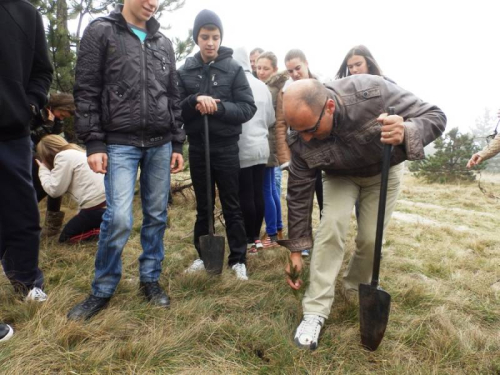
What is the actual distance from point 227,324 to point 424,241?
9.92 feet

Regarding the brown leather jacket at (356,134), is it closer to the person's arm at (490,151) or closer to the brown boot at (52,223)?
the person's arm at (490,151)

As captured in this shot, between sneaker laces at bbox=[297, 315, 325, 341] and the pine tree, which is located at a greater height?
sneaker laces at bbox=[297, 315, 325, 341]

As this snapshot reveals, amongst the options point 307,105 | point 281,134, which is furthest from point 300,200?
point 281,134

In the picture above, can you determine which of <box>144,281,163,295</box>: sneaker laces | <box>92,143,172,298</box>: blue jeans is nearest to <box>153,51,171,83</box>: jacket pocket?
<box>92,143,172,298</box>: blue jeans

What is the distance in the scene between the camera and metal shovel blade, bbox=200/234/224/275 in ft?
9.04

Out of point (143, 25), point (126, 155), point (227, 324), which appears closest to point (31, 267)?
point (126, 155)

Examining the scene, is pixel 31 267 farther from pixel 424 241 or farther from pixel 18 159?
pixel 424 241

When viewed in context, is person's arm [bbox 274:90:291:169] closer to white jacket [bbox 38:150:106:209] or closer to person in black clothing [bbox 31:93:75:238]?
white jacket [bbox 38:150:106:209]

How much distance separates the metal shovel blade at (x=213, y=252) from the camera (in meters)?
2.76

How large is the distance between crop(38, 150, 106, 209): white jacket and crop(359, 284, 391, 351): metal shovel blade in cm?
258

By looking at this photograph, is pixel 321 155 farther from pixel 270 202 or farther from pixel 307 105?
pixel 270 202

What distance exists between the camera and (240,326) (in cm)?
213

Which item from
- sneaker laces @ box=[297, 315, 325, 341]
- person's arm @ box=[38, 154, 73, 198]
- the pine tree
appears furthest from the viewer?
the pine tree

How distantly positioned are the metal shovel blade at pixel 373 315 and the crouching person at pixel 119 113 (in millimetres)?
1150
